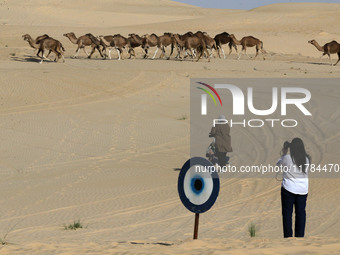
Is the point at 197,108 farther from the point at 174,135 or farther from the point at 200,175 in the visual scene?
the point at 200,175

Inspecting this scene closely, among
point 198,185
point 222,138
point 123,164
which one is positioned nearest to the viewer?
point 198,185

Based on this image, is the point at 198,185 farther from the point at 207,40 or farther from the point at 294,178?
the point at 207,40

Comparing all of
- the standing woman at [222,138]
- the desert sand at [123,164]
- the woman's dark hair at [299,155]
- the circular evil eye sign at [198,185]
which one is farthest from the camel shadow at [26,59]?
the circular evil eye sign at [198,185]

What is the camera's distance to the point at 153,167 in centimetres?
1658

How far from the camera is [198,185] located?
790cm

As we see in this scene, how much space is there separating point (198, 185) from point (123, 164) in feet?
30.1

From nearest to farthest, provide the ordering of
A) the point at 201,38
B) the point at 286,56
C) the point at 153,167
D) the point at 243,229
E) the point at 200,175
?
the point at 200,175 < the point at 243,229 < the point at 153,167 < the point at 201,38 < the point at 286,56

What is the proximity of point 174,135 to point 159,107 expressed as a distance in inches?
206

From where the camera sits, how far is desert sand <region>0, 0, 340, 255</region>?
988 cm

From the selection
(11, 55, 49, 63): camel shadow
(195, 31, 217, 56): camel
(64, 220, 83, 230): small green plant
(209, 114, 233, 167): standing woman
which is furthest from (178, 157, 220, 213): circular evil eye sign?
(195, 31, 217, 56): camel

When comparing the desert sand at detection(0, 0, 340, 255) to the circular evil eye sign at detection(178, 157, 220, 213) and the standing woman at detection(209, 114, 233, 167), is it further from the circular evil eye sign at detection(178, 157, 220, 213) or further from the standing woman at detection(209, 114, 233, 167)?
the standing woman at detection(209, 114, 233, 167)

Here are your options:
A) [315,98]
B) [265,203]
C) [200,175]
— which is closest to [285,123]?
[315,98]

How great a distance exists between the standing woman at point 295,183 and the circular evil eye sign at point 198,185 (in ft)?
4.81

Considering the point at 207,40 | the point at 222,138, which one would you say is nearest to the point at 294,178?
the point at 222,138
